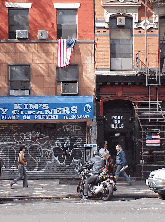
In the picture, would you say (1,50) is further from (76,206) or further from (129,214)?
(129,214)

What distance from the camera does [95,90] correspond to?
76.9 ft

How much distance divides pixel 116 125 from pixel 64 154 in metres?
2.82

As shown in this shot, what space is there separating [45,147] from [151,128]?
505cm

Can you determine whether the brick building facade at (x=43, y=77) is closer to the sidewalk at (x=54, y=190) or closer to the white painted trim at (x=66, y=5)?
the white painted trim at (x=66, y=5)

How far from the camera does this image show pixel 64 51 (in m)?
23.6

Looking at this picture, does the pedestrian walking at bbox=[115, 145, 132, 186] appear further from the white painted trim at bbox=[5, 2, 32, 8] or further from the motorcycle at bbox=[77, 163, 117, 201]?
the white painted trim at bbox=[5, 2, 32, 8]

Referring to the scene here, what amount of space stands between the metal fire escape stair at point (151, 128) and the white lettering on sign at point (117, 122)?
0.91 meters

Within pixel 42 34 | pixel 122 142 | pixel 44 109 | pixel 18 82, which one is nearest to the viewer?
pixel 44 109

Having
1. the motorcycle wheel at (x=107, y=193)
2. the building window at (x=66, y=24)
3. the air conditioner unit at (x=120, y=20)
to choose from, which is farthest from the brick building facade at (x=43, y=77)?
the motorcycle wheel at (x=107, y=193)

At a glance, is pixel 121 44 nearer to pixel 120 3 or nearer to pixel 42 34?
pixel 120 3

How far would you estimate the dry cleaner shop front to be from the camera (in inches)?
906

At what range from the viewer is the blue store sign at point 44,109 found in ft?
75.0

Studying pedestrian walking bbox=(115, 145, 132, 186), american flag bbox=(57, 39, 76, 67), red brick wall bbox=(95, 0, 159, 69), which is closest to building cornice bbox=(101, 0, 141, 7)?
red brick wall bbox=(95, 0, 159, 69)

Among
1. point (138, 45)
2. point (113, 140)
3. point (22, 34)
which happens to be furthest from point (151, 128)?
point (22, 34)
